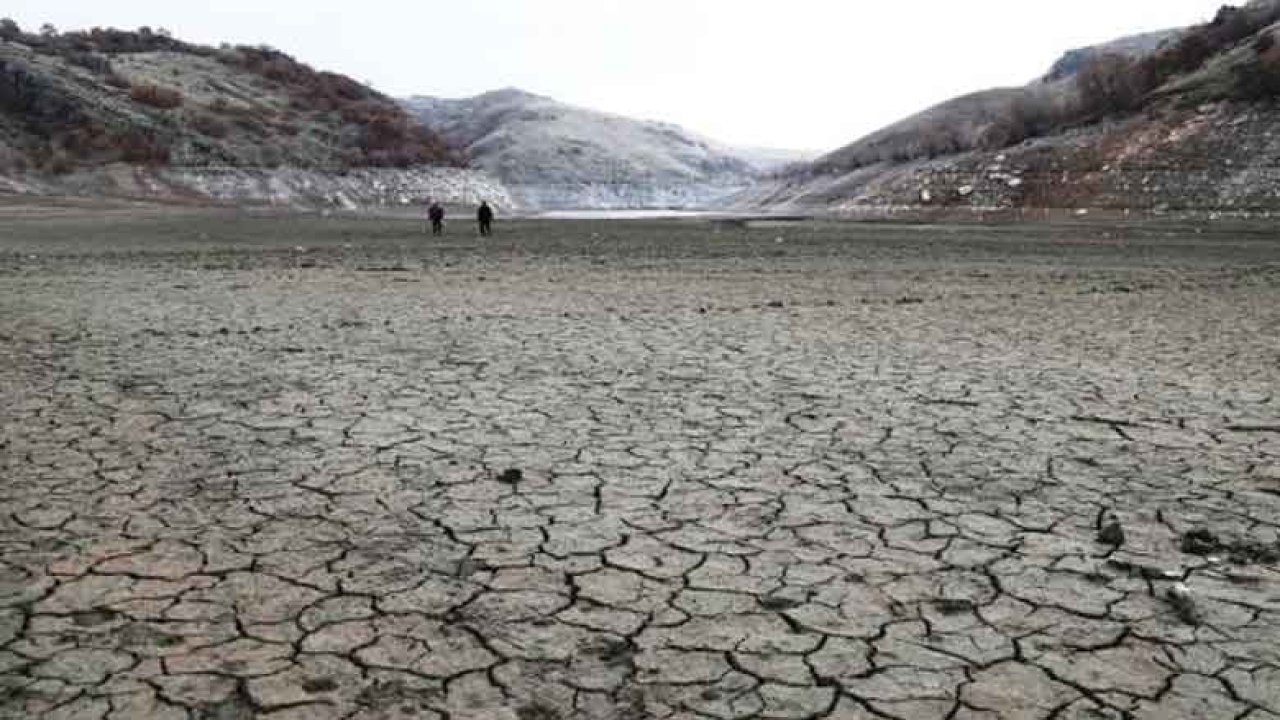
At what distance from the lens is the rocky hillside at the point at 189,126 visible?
63.4 m

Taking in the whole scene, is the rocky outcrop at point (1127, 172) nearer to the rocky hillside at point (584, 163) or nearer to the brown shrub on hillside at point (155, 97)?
the brown shrub on hillside at point (155, 97)

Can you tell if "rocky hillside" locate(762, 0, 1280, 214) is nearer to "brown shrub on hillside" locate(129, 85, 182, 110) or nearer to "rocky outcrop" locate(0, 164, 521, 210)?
"rocky outcrop" locate(0, 164, 521, 210)

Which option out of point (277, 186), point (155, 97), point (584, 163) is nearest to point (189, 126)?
point (155, 97)

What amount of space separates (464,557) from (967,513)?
245 cm

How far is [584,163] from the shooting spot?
491 feet

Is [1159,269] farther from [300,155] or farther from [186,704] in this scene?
[300,155]

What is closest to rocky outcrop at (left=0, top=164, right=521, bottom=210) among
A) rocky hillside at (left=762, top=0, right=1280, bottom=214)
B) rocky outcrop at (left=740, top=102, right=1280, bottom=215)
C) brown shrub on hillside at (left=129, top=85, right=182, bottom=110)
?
brown shrub on hillside at (left=129, top=85, right=182, bottom=110)

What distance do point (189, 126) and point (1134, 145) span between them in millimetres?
60763

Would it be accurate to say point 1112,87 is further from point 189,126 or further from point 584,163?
point 584,163

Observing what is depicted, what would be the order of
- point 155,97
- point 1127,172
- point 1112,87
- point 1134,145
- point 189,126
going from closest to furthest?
point 1127,172 → point 1134,145 → point 1112,87 → point 189,126 → point 155,97

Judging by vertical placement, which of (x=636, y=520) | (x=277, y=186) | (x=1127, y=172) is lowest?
(x=636, y=520)

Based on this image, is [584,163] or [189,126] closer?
[189,126]

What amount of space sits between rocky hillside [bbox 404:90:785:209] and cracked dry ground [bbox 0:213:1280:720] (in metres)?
116

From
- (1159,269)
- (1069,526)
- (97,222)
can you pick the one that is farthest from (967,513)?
(97,222)
